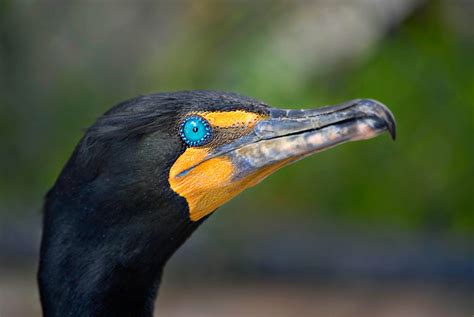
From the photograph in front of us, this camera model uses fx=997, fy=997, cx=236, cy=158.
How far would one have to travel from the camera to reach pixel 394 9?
6.52 metres

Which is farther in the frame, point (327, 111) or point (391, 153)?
point (391, 153)

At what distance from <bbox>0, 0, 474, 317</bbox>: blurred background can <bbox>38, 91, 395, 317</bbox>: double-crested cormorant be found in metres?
2.82

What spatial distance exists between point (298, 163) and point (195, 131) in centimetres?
350

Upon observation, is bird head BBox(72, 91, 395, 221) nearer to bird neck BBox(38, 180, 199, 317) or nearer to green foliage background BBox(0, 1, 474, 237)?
bird neck BBox(38, 180, 199, 317)

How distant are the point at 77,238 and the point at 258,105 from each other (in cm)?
68

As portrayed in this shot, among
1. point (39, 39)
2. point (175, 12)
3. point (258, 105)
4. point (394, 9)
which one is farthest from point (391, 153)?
point (258, 105)

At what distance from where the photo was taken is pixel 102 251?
300 cm

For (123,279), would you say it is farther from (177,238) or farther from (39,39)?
(39,39)

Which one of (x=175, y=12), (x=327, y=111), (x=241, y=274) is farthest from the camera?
(x=175, y=12)

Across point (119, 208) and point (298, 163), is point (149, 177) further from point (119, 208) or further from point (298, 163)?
point (298, 163)

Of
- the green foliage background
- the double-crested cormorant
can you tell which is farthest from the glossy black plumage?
the green foliage background

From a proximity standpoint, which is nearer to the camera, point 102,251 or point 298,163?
point 102,251

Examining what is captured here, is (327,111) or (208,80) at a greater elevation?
(208,80)

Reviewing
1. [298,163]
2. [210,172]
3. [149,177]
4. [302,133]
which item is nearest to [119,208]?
[149,177]
